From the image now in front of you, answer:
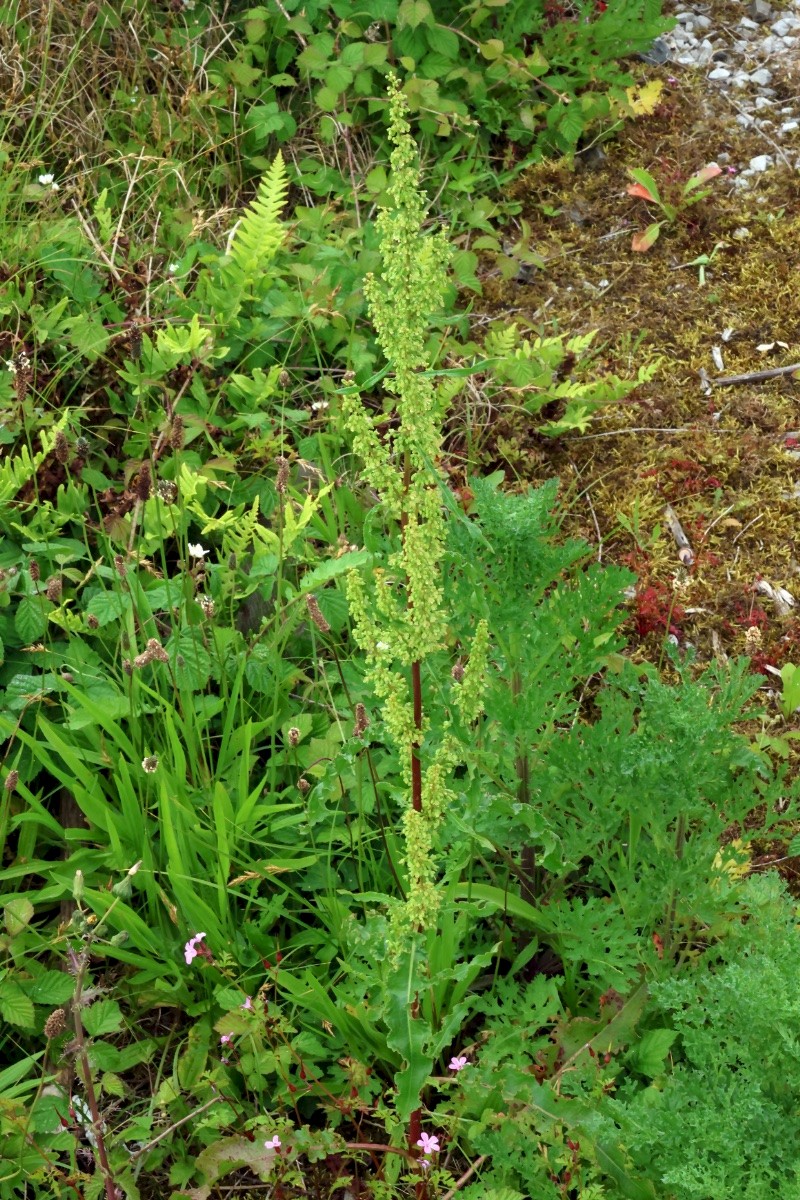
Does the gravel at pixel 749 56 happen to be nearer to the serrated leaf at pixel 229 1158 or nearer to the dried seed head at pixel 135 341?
the dried seed head at pixel 135 341

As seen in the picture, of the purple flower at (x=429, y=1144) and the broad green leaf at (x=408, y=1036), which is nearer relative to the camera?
the broad green leaf at (x=408, y=1036)

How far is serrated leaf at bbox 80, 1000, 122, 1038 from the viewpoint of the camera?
2312 millimetres

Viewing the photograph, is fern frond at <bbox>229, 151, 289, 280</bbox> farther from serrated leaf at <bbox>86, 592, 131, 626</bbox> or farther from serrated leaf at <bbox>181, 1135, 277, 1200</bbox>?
serrated leaf at <bbox>181, 1135, 277, 1200</bbox>

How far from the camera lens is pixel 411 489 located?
6.00 feet

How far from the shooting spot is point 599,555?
11.6ft

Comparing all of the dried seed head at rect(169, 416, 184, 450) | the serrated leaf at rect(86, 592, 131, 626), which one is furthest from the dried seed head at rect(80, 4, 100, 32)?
the serrated leaf at rect(86, 592, 131, 626)

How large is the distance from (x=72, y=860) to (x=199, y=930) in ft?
1.10

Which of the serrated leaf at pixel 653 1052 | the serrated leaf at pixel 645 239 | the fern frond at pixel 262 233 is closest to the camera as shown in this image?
the serrated leaf at pixel 653 1052

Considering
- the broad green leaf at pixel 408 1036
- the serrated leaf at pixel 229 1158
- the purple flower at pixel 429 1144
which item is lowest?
the serrated leaf at pixel 229 1158

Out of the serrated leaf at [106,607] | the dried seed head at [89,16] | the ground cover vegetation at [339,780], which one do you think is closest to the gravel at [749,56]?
the ground cover vegetation at [339,780]

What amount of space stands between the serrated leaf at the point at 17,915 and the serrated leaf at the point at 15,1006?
0.36 ft

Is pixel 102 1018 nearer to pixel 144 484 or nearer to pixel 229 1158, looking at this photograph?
pixel 229 1158

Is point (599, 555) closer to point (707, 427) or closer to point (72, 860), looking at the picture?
point (707, 427)

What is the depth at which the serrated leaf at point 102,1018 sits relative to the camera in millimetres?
2312
